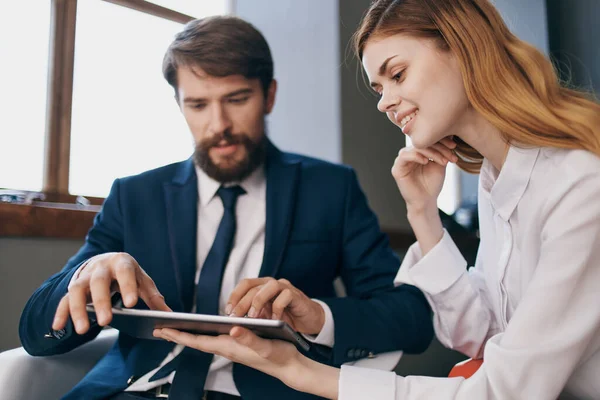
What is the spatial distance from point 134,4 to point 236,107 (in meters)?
1.05

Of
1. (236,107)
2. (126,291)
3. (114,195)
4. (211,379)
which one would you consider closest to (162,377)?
(211,379)

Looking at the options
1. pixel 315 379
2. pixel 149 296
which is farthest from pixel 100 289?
pixel 315 379

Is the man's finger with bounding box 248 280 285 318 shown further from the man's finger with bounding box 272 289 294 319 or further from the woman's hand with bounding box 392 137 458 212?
the woman's hand with bounding box 392 137 458 212

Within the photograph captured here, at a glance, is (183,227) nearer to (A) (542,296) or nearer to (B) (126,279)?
(B) (126,279)

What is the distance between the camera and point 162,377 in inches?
50.9

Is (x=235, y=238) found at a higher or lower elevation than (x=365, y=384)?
higher

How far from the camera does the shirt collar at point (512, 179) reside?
3.57 feet

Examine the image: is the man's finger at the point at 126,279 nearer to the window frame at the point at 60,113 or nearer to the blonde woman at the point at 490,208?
the blonde woman at the point at 490,208

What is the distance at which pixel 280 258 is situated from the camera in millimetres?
1474

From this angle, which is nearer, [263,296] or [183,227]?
[263,296]

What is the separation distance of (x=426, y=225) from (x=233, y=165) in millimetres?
527

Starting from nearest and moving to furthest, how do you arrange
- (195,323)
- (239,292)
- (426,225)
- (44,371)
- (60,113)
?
(195,323), (239,292), (44,371), (426,225), (60,113)

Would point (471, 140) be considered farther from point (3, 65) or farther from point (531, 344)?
point (3, 65)

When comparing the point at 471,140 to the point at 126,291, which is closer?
the point at 126,291
